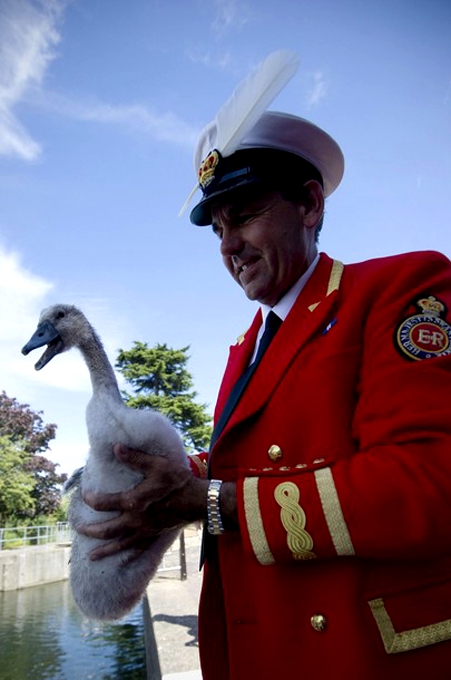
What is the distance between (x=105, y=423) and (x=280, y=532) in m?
0.98

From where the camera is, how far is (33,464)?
123 ft

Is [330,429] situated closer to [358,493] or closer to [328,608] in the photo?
[358,493]

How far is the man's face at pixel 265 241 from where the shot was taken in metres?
2.31

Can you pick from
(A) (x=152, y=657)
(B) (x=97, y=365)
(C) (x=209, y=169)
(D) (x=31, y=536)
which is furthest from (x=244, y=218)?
(D) (x=31, y=536)

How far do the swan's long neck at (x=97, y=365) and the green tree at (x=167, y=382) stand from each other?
2693cm

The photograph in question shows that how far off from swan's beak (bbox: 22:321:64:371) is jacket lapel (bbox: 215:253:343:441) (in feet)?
4.56

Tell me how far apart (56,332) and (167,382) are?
104 ft

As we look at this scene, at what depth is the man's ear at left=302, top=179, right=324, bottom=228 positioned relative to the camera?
2424mm

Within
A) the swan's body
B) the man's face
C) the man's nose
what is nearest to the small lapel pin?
the man's face

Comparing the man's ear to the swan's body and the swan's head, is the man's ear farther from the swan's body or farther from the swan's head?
the swan's head

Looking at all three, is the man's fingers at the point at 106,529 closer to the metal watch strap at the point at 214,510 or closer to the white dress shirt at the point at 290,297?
the metal watch strap at the point at 214,510

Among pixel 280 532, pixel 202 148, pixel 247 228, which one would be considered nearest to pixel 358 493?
pixel 280 532

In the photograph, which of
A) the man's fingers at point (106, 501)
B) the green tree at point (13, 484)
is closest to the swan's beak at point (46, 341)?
the man's fingers at point (106, 501)

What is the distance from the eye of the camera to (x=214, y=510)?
1727mm
